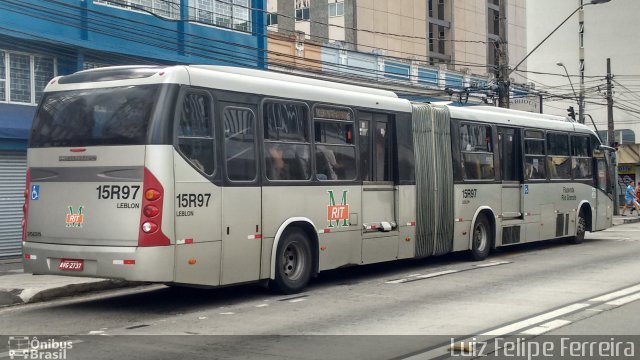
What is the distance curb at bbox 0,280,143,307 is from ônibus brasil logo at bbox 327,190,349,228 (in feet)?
12.8

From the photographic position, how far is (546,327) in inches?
365

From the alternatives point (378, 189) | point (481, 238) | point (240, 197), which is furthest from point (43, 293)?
point (481, 238)

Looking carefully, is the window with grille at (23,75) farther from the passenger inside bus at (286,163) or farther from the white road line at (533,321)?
the white road line at (533,321)

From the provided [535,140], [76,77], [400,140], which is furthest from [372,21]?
[76,77]

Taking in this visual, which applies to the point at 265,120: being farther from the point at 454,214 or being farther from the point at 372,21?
the point at 372,21

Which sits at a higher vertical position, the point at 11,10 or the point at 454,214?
the point at 11,10

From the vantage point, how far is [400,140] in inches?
586

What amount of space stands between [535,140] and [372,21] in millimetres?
37241

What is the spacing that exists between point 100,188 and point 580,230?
15172 millimetres

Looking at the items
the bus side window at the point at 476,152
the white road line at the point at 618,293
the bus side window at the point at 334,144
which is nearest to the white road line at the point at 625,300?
the white road line at the point at 618,293

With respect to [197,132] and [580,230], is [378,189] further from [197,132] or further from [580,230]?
[580,230]

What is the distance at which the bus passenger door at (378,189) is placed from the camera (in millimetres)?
13906

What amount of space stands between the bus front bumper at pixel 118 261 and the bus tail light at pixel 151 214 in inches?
4.4

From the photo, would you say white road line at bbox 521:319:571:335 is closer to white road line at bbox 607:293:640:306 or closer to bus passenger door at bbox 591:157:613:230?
white road line at bbox 607:293:640:306
